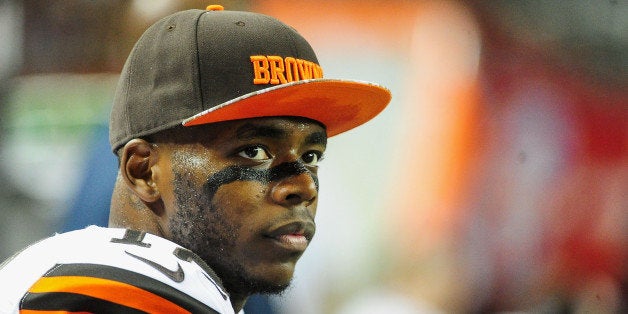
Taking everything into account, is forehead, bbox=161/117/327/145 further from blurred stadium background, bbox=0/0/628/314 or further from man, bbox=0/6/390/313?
blurred stadium background, bbox=0/0/628/314

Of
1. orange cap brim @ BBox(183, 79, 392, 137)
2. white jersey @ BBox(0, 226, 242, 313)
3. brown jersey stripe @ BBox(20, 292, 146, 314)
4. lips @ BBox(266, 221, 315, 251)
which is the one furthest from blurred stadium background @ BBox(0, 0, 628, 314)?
brown jersey stripe @ BBox(20, 292, 146, 314)

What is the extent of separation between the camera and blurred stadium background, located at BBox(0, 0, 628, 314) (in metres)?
2.55

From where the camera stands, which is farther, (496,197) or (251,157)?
(496,197)

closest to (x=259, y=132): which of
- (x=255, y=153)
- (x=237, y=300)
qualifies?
(x=255, y=153)

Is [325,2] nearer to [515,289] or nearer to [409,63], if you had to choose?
[409,63]

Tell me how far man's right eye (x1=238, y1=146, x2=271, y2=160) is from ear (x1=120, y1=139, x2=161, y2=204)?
5.5 inches

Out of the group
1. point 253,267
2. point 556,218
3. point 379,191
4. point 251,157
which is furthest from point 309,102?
point 556,218

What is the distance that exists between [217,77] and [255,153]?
0.43ft

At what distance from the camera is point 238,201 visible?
1.33 metres

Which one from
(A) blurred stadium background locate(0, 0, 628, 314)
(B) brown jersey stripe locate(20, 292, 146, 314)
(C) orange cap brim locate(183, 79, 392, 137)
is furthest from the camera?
(A) blurred stadium background locate(0, 0, 628, 314)

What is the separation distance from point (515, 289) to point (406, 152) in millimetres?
510

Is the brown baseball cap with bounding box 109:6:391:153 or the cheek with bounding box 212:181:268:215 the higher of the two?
the brown baseball cap with bounding box 109:6:391:153

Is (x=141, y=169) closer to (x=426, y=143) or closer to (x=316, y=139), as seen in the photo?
(x=316, y=139)

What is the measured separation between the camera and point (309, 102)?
1357mm
